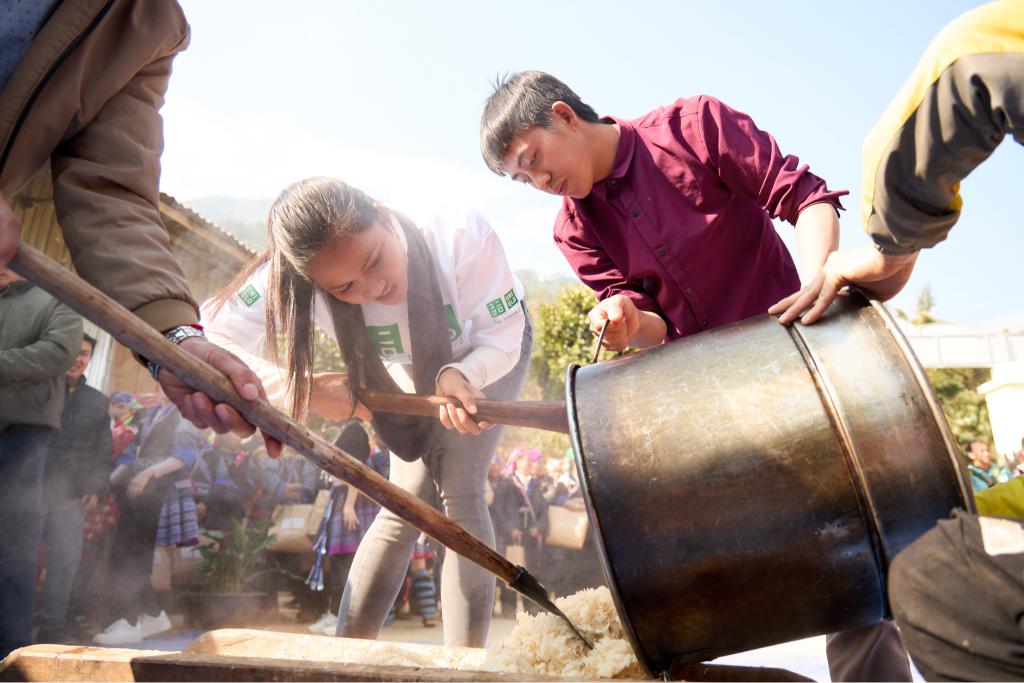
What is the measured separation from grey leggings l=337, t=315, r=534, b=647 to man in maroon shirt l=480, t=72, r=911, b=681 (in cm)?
93

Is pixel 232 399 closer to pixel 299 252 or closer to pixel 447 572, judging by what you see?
pixel 299 252

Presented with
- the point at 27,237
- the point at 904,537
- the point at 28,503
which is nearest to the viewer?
the point at 904,537

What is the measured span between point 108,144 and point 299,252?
0.78 meters

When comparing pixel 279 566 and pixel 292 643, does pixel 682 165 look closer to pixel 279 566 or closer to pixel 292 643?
pixel 292 643

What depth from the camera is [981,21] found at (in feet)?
2.89

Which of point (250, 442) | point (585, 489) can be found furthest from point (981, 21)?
point (250, 442)

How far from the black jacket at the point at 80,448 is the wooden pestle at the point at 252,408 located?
303cm

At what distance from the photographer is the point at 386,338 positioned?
9.18 feet

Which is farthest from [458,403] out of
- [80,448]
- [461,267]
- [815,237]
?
[80,448]

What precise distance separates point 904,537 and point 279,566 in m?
5.63

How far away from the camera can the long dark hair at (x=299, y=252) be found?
7.77 feet

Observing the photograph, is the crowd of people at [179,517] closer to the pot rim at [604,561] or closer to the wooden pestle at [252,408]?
the wooden pestle at [252,408]

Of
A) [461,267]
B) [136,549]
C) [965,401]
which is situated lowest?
[965,401]

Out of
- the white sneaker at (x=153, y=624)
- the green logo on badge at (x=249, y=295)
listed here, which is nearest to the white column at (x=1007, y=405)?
the white sneaker at (x=153, y=624)
